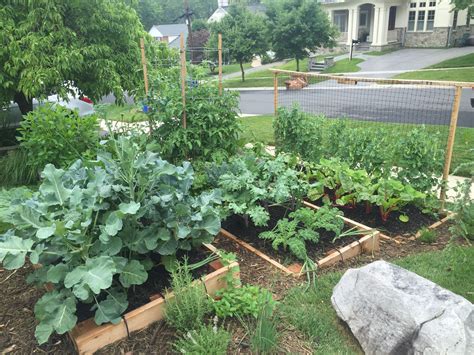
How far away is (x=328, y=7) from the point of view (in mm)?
33969

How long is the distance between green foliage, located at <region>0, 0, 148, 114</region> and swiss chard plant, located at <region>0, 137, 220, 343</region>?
3085 mm

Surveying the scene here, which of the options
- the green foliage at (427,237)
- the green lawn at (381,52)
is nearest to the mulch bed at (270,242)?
the green foliage at (427,237)

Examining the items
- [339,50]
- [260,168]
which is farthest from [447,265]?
[339,50]

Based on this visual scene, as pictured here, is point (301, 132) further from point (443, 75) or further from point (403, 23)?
point (403, 23)

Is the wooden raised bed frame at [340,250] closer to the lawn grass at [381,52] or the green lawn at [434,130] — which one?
the green lawn at [434,130]

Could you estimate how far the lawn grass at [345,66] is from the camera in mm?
23244

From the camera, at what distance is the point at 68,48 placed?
5961mm

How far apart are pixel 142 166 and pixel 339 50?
3353cm

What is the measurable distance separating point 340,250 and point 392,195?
110cm

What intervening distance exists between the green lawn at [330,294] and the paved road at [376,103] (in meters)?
4.52

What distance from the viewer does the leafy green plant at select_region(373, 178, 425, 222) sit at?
4.25 meters

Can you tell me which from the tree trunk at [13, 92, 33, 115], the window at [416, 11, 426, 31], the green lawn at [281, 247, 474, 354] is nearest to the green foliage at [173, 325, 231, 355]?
the green lawn at [281, 247, 474, 354]

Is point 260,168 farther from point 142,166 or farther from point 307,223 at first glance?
point 142,166

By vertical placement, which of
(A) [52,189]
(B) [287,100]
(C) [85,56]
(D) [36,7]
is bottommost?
(B) [287,100]
